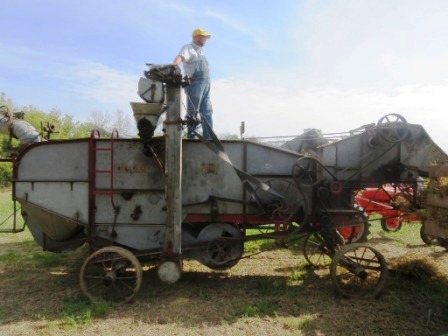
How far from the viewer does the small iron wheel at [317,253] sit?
20.3ft

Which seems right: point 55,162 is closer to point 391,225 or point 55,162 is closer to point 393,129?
point 393,129

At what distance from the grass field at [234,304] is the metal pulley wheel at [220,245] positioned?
490 mm

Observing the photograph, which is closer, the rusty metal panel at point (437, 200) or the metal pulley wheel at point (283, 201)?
the rusty metal panel at point (437, 200)

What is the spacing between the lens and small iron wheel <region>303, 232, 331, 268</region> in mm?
6199

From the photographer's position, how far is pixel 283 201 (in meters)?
5.46

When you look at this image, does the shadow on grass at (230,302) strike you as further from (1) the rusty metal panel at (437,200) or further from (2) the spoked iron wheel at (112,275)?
(1) the rusty metal panel at (437,200)

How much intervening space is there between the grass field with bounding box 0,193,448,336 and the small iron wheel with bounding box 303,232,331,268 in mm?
290

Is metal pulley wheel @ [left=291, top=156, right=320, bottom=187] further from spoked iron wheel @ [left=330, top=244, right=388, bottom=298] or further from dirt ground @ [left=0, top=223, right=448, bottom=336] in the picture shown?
dirt ground @ [left=0, top=223, right=448, bottom=336]

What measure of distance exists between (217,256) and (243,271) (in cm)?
123

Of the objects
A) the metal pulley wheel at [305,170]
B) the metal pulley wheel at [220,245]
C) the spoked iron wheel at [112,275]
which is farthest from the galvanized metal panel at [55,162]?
the metal pulley wheel at [305,170]

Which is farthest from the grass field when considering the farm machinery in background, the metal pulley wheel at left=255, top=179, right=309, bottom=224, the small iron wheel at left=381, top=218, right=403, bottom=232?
the small iron wheel at left=381, top=218, right=403, bottom=232

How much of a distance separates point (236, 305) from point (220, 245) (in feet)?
→ 3.17

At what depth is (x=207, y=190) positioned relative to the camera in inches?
221

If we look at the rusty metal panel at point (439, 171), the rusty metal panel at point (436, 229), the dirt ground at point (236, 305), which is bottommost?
the dirt ground at point (236, 305)
